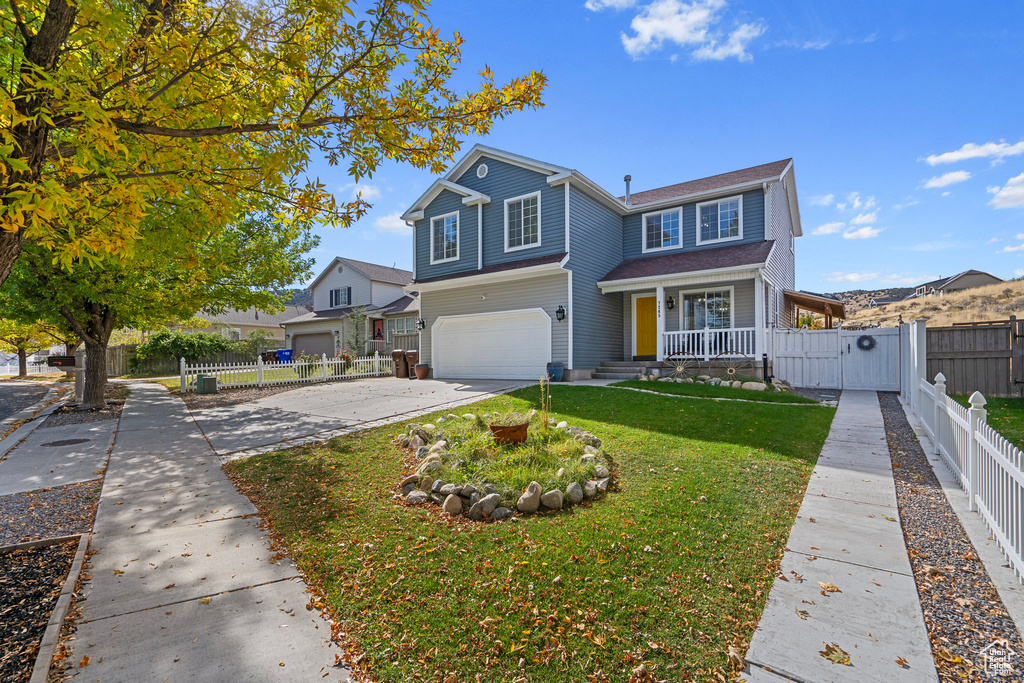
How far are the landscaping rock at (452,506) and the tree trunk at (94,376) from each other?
11.7 metres

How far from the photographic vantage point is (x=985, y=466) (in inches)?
143

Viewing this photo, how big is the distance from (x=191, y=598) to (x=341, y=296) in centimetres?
2699

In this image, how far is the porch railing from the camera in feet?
41.2

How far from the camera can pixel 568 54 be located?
803 centimetres

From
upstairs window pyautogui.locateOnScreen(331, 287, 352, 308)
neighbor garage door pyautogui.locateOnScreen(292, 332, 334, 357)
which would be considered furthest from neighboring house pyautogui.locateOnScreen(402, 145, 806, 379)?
neighbor garage door pyautogui.locateOnScreen(292, 332, 334, 357)

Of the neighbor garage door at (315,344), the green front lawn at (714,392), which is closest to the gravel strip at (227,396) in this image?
the green front lawn at (714,392)

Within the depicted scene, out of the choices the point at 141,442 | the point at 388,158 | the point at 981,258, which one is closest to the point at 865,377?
the point at 388,158

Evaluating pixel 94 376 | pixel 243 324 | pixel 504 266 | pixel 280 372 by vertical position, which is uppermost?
pixel 504 266

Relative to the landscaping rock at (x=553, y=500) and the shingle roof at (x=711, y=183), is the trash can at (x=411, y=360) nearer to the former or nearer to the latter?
the shingle roof at (x=711, y=183)

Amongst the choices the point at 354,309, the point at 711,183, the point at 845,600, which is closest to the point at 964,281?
the point at 711,183

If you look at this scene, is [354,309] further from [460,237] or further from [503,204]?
[503,204]

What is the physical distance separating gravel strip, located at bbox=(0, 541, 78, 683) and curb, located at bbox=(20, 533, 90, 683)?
0.05 meters

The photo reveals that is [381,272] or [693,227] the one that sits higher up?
[381,272]

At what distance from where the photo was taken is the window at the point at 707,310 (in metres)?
14.2
